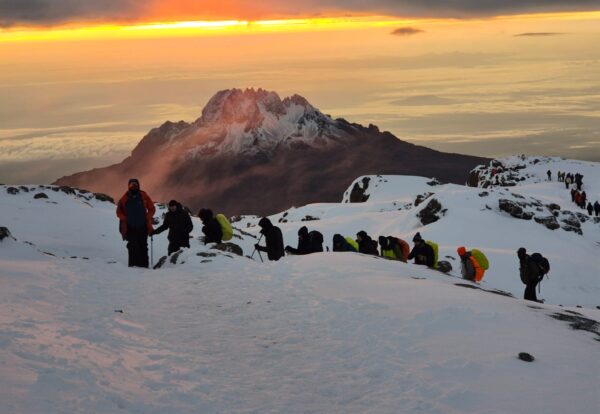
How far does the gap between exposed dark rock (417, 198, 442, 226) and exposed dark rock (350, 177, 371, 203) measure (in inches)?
1508

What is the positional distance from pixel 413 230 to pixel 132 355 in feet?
120

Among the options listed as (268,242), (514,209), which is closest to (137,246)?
(268,242)

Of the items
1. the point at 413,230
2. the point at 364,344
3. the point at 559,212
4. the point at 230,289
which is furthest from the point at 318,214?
the point at 364,344

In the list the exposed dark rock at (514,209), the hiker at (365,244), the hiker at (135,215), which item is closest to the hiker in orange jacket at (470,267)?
the hiker at (365,244)

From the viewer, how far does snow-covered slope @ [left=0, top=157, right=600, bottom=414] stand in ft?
24.3

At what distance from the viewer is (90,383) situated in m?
7.51

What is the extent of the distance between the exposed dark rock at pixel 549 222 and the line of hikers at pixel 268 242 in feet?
79.4

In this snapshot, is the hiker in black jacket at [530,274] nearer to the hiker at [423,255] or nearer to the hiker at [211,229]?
the hiker at [423,255]

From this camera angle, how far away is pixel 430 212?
44.9 metres

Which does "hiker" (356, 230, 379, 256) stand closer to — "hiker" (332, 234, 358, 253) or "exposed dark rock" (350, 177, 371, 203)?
"hiker" (332, 234, 358, 253)

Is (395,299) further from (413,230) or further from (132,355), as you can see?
(413,230)

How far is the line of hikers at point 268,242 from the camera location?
17.4 meters

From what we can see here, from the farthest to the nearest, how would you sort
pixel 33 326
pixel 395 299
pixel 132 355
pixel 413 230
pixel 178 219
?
pixel 413 230, pixel 178 219, pixel 395 299, pixel 33 326, pixel 132 355

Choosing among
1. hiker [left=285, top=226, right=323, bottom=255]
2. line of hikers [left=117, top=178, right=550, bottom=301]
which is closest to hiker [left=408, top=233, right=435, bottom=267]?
line of hikers [left=117, top=178, right=550, bottom=301]
